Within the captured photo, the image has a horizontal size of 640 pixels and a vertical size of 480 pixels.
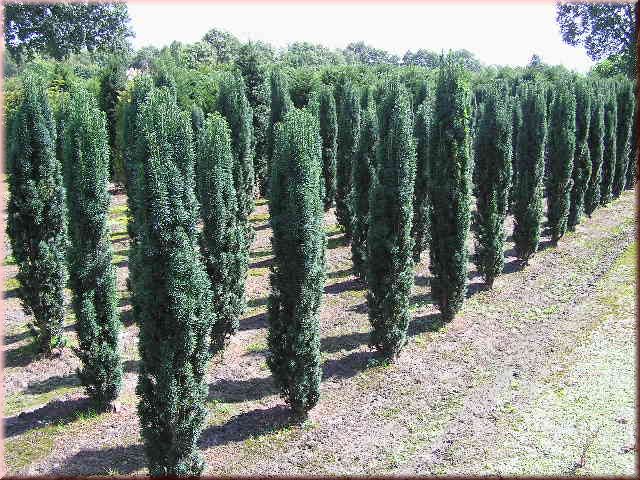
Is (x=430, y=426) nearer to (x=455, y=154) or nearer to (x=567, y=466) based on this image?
(x=567, y=466)

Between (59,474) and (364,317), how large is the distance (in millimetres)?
10357

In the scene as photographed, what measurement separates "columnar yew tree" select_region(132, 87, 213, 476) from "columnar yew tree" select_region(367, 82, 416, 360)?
6.20 meters

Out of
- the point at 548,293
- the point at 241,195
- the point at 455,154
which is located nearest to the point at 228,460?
the point at 241,195

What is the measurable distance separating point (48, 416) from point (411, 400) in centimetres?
877

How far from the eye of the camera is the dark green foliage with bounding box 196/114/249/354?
48.1ft

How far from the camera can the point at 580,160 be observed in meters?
27.3

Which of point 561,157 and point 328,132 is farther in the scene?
point 328,132

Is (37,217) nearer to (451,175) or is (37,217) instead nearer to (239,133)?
(239,133)

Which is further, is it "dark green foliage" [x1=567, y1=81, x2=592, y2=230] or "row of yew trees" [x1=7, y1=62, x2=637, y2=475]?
"dark green foliage" [x1=567, y1=81, x2=592, y2=230]

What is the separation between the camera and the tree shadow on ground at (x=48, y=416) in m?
12.7

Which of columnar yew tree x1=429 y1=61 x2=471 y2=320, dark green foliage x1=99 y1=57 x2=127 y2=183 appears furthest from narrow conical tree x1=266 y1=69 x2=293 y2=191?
columnar yew tree x1=429 y1=61 x2=471 y2=320

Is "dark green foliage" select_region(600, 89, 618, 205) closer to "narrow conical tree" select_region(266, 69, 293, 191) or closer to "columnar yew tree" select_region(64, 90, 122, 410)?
"narrow conical tree" select_region(266, 69, 293, 191)

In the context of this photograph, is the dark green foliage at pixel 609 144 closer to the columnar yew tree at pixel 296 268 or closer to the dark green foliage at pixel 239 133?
the dark green foliage at pixel 239 133

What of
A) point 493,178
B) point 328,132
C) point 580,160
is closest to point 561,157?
point 580,160
